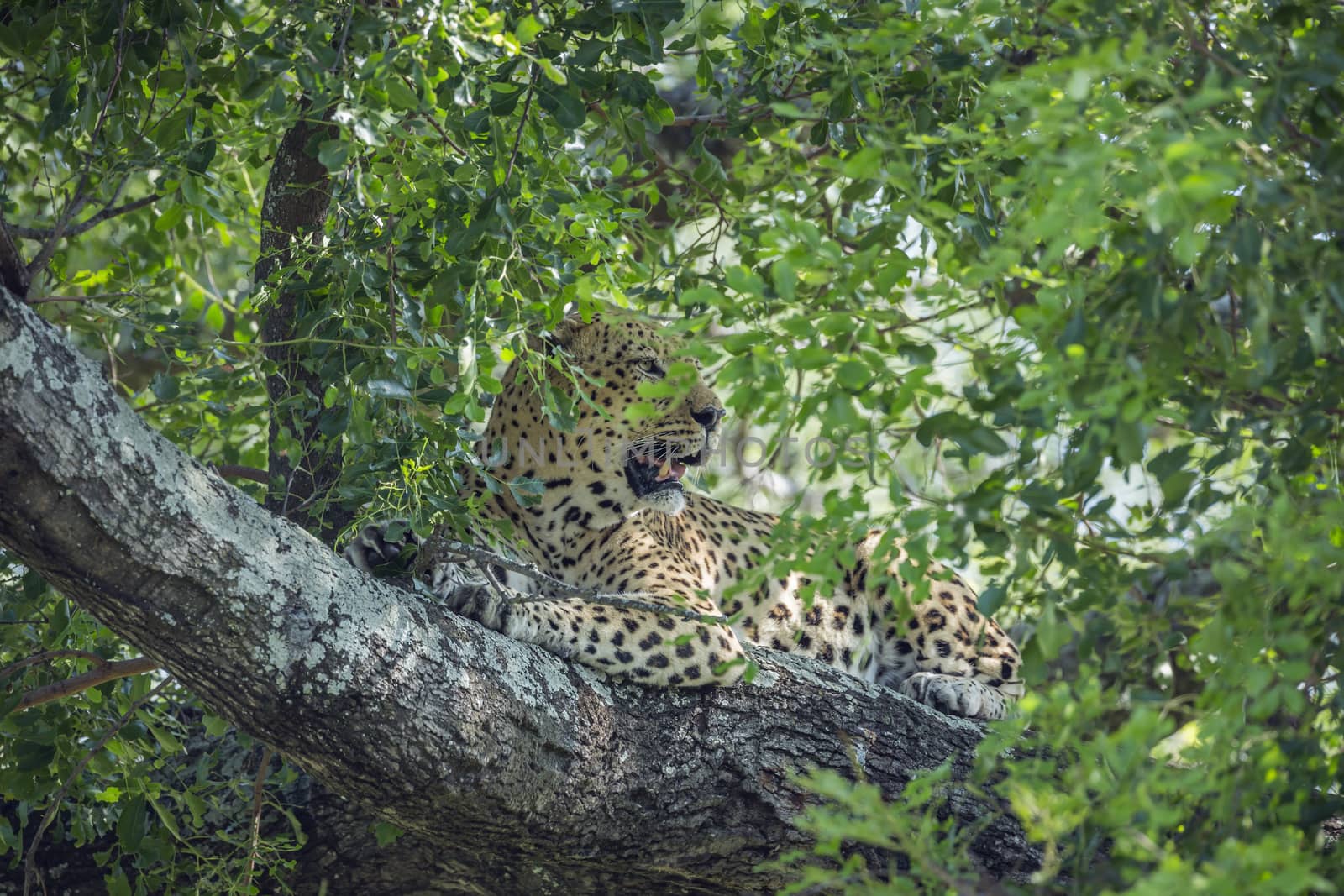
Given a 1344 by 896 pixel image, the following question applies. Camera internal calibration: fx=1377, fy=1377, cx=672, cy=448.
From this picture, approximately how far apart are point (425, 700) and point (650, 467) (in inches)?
89.6

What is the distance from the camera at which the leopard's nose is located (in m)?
5.82

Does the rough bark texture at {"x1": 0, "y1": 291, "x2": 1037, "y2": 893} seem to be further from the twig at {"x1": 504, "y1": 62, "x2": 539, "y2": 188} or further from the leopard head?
the leopard head

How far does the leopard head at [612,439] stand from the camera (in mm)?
5723

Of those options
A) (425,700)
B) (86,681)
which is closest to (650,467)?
(425,700)

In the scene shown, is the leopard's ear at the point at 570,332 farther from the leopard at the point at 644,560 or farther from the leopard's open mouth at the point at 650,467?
the leopard's open mouth at the point at 650,467

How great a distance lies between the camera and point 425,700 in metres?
3.70

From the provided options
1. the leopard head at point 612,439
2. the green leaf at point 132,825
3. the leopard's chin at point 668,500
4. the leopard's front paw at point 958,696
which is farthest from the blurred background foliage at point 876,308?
the leopard's front paw at point 958,696

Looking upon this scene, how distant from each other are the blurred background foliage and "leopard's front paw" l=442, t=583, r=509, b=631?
0.47m

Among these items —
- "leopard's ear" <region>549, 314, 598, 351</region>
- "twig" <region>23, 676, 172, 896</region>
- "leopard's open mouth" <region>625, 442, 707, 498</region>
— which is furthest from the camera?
"leopard's ear" <region>549, 314, 598, 351</region>

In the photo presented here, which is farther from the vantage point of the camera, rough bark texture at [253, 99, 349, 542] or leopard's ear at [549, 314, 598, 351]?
leopard's ear at [549, 314, 598, 351]

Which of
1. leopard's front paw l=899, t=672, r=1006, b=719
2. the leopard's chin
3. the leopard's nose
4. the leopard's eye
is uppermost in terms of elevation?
the leopard's eye

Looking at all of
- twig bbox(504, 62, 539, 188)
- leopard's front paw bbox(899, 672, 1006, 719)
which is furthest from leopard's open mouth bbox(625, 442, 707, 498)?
twig bbox(504, 62, 539, 188)

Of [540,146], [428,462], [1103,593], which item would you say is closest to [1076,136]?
[1103,593]

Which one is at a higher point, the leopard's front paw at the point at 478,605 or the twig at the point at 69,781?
the leopard's front paw at the point at 478,605
